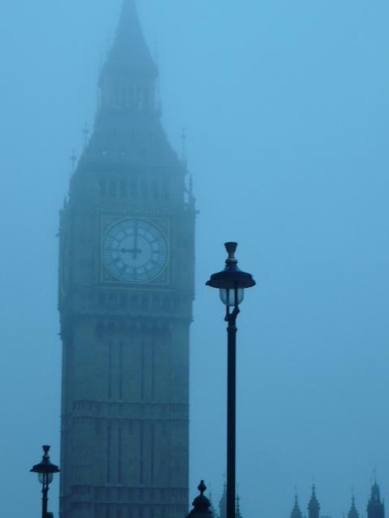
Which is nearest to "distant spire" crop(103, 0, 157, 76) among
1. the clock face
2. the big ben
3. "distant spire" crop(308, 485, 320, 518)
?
the big ben

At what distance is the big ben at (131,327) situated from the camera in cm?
9381


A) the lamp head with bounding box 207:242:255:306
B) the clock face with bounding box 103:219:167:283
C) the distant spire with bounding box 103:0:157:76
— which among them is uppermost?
the distant spire with bounding box 103:0:157:76

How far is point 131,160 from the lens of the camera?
95.4m

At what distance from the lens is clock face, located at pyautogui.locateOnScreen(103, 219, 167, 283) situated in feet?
311

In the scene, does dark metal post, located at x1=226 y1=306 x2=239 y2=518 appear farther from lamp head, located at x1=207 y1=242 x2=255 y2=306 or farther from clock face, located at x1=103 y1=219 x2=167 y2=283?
clock face, located at x1=103 y1=219 x2=167 y2=283

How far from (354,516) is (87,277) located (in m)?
39.3

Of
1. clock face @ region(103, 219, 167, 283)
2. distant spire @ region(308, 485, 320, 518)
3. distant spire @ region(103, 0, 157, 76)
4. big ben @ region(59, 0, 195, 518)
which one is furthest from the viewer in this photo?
distant spire @ region(308, 485, 320, 518)

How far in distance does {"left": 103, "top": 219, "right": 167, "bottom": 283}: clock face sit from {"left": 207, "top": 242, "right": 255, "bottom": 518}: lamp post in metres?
65.6

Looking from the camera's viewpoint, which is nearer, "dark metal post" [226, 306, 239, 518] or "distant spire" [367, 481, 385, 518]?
"dark metal post" [226, 306, 239, 518]

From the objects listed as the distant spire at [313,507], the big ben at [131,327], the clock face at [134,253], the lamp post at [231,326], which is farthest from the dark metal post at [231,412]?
the distant spire at [313,507]

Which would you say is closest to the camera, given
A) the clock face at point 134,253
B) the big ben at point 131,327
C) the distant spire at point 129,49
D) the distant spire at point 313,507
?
the big ben at point 131,327

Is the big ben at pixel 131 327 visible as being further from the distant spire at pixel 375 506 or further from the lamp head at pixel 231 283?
the lamp head at pixel 231 283

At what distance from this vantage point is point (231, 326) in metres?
28.9

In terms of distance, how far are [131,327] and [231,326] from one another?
6577cm
